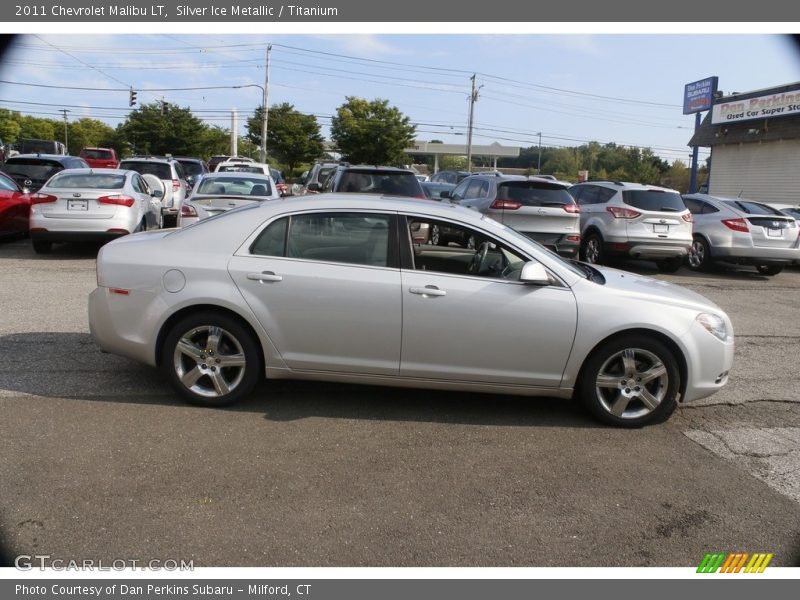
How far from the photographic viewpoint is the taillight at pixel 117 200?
11.3m

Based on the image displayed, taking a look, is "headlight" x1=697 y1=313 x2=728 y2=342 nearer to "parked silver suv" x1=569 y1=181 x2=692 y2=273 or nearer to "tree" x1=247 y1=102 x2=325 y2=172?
"parked silver suv" x1=569 y1=181 x2=692 y2=273

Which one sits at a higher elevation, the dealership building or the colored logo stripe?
the dealership building

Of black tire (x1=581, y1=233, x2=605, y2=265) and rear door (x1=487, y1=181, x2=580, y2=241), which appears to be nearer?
rear door (x1=487, y1=181, x2=580, y2=241)

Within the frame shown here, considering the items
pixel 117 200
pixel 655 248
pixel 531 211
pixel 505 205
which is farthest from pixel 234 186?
pixel 655 248

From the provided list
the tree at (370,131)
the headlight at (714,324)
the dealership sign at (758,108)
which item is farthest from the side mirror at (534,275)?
the tree at (370,131)

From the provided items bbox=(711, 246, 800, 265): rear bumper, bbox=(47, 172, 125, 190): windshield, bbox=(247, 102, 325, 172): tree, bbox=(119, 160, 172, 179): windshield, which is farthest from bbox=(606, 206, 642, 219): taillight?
bbox=(247, 102, 325, 172): tree

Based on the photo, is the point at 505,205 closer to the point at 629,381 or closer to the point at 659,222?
the point at 659,222

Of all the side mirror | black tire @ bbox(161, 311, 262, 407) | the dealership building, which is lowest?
black tire @ bbox(161, 311, 262, 407)

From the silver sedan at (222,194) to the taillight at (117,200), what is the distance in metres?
1.00

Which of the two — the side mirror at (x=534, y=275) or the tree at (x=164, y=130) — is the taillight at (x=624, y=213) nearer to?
the side mirror at (x=534, y=275)

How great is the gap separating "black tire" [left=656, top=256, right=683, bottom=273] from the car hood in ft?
27.8

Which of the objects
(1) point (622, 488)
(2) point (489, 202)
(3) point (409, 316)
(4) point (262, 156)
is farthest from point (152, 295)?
(4) point (262, 156)

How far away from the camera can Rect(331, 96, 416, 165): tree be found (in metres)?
54.5

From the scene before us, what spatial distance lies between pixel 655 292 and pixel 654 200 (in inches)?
345
